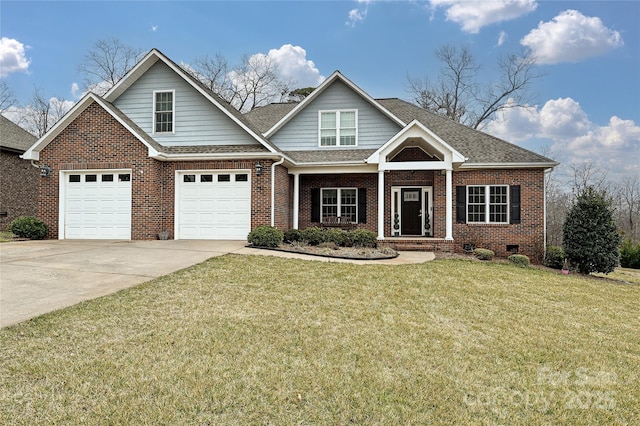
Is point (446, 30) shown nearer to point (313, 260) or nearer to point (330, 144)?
point (330, 144)

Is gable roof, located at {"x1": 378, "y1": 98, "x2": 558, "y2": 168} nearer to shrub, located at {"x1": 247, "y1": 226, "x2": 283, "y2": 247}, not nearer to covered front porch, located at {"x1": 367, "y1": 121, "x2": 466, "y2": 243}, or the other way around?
covered front porch, located at {"x1": 367, "y1": 121, "x2": 466, "y2": 243}

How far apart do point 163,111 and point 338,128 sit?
6.86 metres

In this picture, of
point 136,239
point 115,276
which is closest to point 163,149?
point 136,239

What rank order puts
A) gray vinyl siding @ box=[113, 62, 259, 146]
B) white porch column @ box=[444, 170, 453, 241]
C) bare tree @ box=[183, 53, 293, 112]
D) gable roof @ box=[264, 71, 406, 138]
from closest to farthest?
white porch column @ box=[444, 170, 453, 241]
gray vinyl siding @ box=[113, 62, 259, 146]
gable roof @ box=[264, 71, 406, 138]
bare tree @ box=[183, 53, 293, 112]

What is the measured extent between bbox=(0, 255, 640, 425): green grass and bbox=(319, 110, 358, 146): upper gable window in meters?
9.67

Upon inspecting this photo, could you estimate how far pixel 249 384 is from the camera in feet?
10.5

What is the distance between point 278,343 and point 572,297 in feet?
21.2

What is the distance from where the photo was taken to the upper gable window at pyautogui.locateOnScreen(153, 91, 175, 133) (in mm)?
13562

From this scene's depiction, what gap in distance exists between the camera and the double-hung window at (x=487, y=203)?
1409 cm

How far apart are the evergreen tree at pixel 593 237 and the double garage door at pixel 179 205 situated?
10579 millimetres

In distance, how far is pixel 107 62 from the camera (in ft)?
90.5

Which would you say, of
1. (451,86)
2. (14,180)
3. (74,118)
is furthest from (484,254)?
(14,180)

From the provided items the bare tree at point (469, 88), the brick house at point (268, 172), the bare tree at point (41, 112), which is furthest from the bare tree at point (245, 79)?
the brick house at point (268, 172)

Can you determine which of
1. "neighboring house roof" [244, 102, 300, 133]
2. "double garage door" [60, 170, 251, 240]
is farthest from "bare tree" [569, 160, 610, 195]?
"double garage door" [60, 170, 251, 240]
